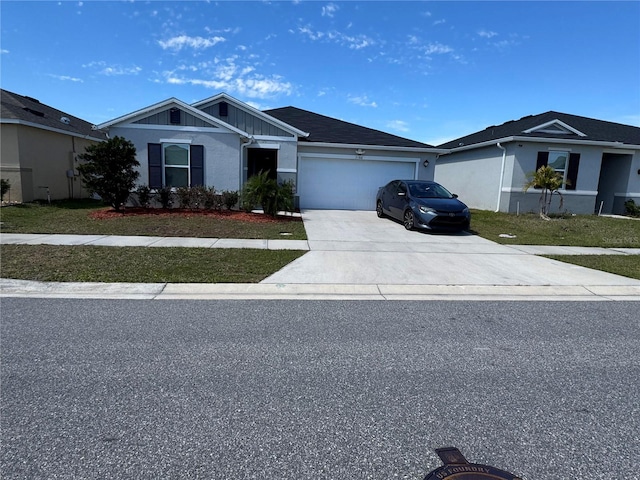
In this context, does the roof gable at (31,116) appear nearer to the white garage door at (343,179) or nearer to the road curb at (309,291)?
the white garage door at (343,179)

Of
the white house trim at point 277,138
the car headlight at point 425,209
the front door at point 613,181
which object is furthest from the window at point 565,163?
the white house trim at point 277,138

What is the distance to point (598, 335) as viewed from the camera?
441 cm

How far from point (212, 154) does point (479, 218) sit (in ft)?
36.4

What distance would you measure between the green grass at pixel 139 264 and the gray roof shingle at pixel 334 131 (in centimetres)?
1017

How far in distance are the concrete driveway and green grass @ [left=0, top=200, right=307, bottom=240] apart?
1.38 meters

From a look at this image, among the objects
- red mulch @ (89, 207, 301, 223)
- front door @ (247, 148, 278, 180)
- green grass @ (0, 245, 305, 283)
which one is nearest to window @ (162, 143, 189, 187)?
red mulch @ (89, 207, 301, 223)

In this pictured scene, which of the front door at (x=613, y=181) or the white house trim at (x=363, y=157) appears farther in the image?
the front door at (x=613, y=181)

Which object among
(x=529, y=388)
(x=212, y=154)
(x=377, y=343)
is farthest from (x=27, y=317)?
(x=212, y=154)

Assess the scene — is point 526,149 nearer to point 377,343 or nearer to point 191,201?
point 191,201

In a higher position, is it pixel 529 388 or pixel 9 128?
pixel 9 128

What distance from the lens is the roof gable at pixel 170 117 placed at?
562 inches

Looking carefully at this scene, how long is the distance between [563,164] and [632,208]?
4024mm

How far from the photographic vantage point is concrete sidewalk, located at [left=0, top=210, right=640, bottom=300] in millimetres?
5719

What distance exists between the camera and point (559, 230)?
12.9 metres
